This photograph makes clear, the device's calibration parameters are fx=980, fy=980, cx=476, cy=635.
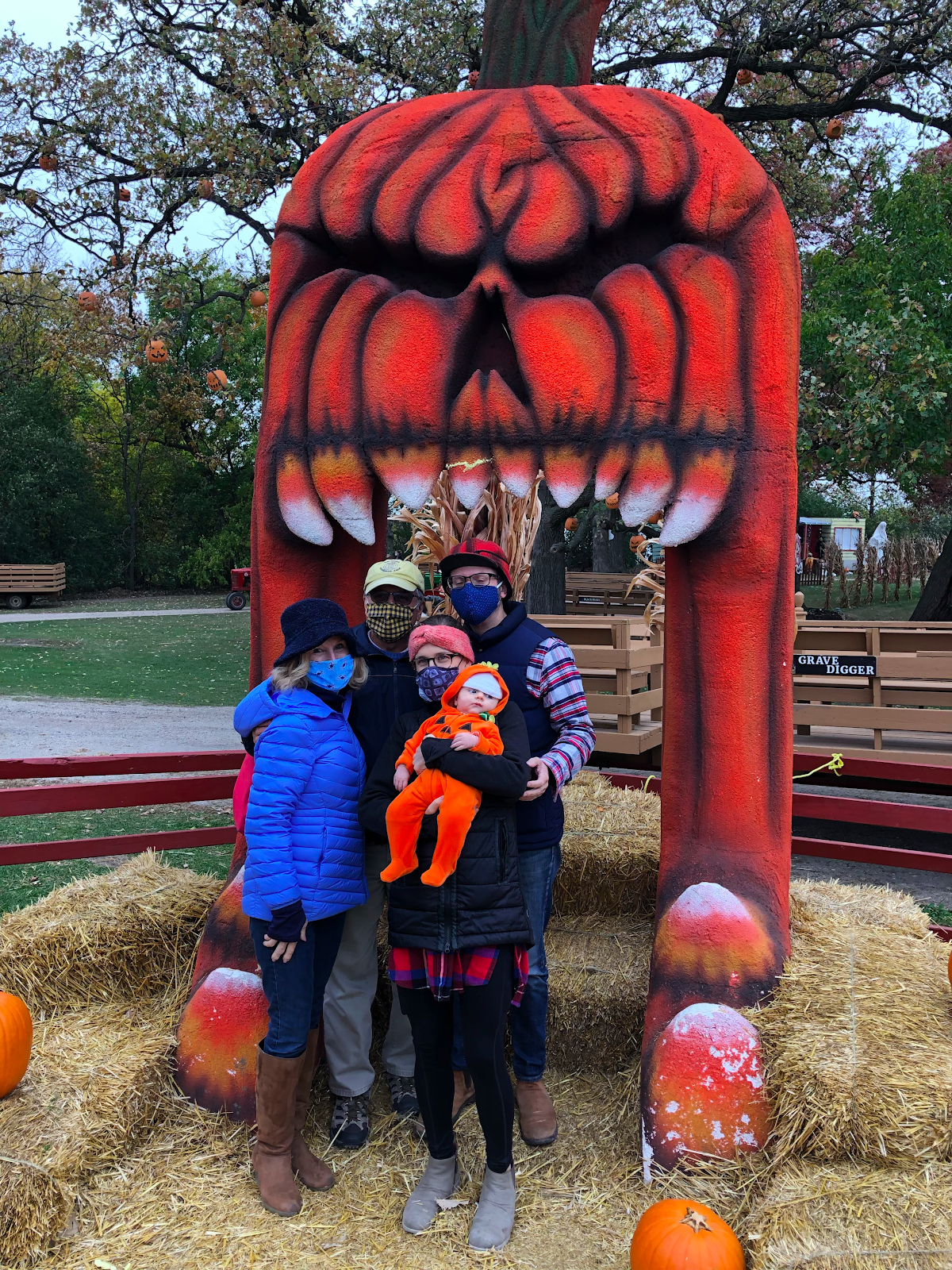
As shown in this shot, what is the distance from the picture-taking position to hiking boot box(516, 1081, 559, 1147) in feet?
8.98

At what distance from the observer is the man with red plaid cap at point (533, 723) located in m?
2.68

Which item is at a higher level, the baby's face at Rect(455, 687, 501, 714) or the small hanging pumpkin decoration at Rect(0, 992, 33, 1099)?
the baby's face at Rect(455, 687, 501, 714)

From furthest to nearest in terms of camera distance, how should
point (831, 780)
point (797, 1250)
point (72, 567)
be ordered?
1. point (72, 567)
2. point (831, 780)
3. point (797, 1250)

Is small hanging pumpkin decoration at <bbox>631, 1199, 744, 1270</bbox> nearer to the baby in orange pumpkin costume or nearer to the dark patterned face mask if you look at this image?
the baby in orange pumpkin costume

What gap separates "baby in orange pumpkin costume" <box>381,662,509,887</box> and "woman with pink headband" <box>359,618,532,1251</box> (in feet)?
0.09

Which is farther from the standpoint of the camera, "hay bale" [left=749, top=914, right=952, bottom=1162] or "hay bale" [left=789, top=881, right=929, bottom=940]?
"hay bale" [left=789, top=881, right=929, bottom=940]

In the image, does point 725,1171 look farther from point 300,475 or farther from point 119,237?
point 119,237

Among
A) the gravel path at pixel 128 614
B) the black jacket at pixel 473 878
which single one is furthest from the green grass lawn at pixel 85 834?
the gravel path at pixel 128 614

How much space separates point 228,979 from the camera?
280cm

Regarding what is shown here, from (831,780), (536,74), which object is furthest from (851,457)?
(536,74)

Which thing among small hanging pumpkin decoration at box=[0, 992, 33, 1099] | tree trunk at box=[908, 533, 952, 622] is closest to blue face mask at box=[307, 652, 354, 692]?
small hanging pumpkin decoration at box=[0, 992, 33, 1099]

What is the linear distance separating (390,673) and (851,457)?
306 inches

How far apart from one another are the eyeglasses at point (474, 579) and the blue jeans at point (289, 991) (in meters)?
0.94

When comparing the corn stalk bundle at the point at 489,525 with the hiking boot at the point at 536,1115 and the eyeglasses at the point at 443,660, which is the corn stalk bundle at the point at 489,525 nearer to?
the eyeglasses at the point at 443,660
